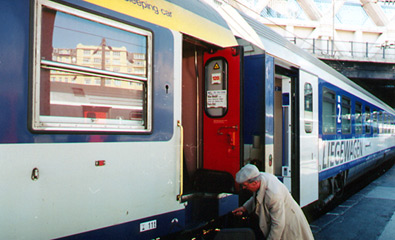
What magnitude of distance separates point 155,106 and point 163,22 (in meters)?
0.81

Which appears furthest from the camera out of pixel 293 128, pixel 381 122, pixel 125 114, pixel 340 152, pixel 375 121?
pixel 381 122

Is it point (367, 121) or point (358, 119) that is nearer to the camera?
point (358, 119)

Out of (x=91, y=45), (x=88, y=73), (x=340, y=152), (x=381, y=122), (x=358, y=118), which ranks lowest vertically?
(x=340, y=152)

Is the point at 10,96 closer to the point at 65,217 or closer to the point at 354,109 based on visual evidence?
the point at 65,217

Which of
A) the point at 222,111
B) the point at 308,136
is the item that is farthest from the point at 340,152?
the point at 222,111

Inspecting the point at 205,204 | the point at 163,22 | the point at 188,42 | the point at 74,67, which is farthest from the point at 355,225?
the point at 74,67

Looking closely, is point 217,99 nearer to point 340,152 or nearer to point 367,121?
point 340,152

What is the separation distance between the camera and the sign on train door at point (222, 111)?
4.38 m

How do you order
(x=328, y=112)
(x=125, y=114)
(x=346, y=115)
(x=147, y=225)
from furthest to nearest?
(x=346, y=115) → (x=328, y=112) → (x=147, y=225) → (x=125, y=114)

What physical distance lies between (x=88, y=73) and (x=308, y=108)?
4780 mm

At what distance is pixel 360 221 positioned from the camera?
643 cm

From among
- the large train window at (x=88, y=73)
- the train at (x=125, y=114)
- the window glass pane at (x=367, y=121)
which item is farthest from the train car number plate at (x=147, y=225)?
the window glass pane at (x=367, y=121)

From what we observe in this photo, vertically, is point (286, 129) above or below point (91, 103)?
below

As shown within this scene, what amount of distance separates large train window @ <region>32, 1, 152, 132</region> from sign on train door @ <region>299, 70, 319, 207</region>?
3.68 m
